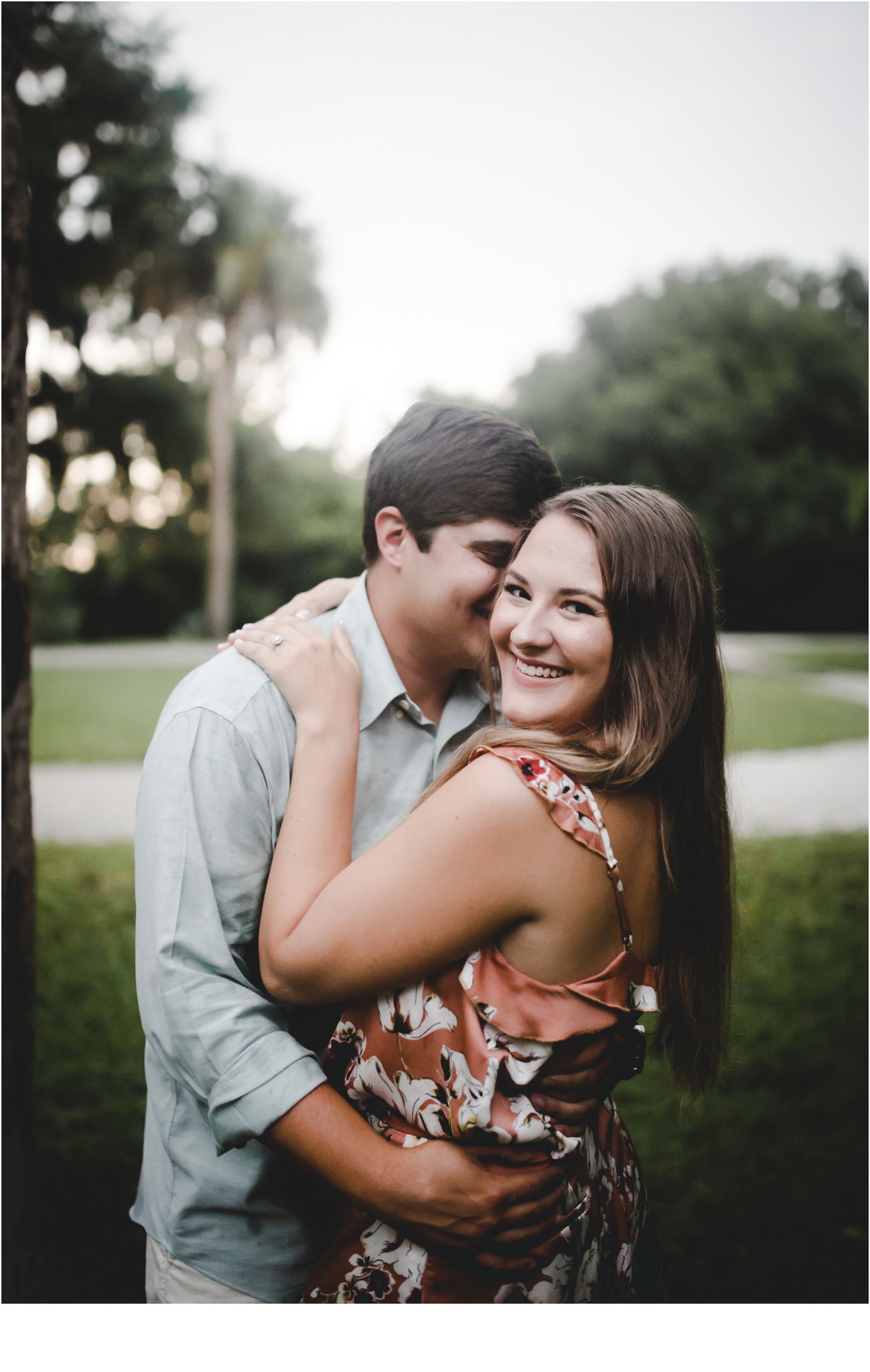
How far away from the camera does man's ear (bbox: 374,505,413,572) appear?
6.09 feet

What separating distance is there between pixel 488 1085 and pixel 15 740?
4.18ft

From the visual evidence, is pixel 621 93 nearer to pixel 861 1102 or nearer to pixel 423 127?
pixel 423 127

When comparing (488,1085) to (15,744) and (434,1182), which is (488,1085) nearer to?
(434,1182)

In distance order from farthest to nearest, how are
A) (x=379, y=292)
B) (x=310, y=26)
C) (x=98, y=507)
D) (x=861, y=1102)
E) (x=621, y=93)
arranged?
(x=98, y=507), (x=379, y=292), (x=861, y=1102), (x=621, y=93), (x=310, y=26)

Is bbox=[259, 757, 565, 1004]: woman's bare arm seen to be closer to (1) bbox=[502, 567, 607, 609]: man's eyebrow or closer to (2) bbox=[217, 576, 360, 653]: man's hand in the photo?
(1) bbox=[502, 567, 607, 609]: man's eyebrow

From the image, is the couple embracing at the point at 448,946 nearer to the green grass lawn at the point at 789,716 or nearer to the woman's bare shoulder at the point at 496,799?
the woman's bare shoulder at the point at 496,799

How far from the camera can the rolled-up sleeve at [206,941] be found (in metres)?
1.38

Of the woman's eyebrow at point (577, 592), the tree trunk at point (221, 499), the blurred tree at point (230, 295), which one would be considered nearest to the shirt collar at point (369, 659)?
the woman's eyebrow at point (577, 592)

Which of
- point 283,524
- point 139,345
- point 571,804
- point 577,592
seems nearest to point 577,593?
point 577,592

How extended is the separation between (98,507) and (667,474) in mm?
10943

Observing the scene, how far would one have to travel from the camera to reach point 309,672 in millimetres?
1574

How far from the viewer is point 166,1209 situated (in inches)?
60.9

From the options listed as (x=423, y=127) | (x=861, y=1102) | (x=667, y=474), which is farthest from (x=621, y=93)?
(x=667, y=474)

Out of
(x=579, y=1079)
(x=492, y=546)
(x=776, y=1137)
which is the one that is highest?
(x=492, y=546)
